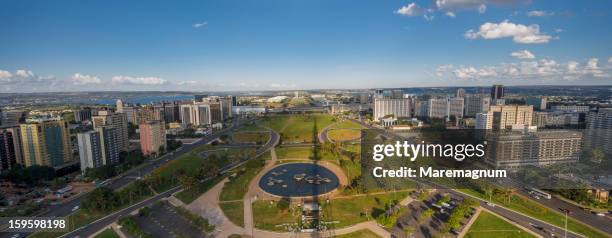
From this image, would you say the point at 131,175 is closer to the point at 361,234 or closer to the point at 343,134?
Answer: the point at 361,234

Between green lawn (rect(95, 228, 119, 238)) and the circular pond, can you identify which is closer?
green lawn (rect(95, 228, 119, 238))

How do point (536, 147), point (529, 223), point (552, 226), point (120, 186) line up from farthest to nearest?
point (120, 186)
point (536, 147)
point (529, 223)
point (552, 226)

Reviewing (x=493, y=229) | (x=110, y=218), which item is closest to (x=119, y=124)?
(x=110, y=218)

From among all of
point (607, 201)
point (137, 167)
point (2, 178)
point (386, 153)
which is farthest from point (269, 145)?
point (607, 201)

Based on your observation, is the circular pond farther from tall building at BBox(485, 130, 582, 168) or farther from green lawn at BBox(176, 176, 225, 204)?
tall building at BBox(485, 130, 582, 168)

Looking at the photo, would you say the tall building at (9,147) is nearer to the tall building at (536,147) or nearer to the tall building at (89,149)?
the tall building at (89,149)

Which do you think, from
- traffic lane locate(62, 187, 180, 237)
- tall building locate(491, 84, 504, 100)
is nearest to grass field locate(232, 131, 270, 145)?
traffic lane locate(62, 187, 180, 237)
